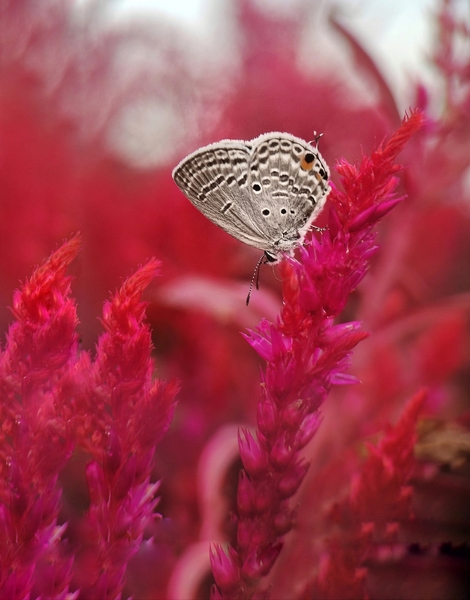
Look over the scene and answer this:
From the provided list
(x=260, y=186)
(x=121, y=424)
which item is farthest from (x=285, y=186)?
(x=121, y=424)

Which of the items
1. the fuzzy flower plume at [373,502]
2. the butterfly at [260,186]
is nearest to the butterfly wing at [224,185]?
the butterfly at [260,186]

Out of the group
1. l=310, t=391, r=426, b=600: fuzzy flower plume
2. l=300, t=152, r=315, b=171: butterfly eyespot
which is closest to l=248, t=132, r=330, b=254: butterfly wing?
l=300, t=152, r=315, b=171: butterfly eyespot

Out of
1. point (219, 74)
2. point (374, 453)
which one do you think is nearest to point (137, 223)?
point (219, 74)

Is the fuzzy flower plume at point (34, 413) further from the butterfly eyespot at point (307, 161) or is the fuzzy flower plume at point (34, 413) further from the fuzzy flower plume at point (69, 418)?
the butterfly eyespot at point (307, 161)

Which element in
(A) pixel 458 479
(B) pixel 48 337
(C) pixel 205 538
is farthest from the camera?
(A) pixel 458 479

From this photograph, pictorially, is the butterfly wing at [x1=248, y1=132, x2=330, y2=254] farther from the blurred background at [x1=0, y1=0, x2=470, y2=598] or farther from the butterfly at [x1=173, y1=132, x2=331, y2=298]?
the blurred background at [x1=0, y1=0, x2=470, y2=598]

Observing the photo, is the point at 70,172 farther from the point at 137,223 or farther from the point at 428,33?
the point at 428,33
